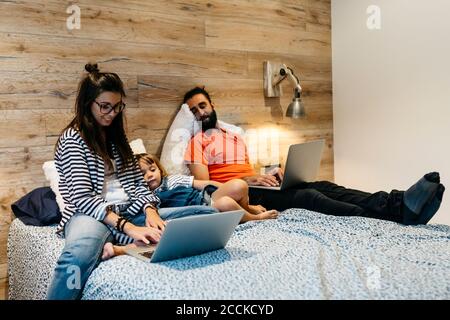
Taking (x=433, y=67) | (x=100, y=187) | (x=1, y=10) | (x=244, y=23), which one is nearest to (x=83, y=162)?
(x=100, y=187)

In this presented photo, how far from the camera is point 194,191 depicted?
228 cm

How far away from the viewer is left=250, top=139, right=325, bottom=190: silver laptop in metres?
2.35

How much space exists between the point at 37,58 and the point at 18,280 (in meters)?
1.01

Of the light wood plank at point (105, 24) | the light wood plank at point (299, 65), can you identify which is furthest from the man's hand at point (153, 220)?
the light wood plank at point (299, 65)

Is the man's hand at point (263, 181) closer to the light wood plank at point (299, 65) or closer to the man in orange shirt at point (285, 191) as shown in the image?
the man in orange shirt at point (285, 191)

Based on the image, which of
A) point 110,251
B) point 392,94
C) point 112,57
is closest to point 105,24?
point 112,57

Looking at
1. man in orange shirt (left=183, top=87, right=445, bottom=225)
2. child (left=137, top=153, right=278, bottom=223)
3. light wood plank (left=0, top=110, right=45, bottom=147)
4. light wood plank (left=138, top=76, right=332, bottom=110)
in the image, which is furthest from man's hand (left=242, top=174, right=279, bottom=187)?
light wood plank (left=0, top=110, right=45, bottom=147)

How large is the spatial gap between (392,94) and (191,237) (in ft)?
6.87

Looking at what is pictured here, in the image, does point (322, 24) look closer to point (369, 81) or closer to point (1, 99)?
point (369, 81)

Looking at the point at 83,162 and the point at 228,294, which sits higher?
the point at 83,162

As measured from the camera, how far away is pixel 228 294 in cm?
124

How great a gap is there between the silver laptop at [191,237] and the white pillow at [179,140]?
0.92 meters

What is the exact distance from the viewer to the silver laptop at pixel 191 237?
56.7 inches
